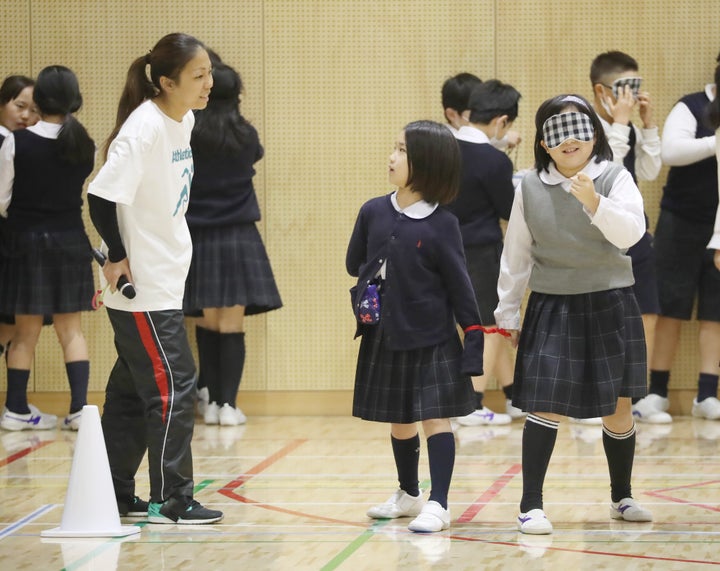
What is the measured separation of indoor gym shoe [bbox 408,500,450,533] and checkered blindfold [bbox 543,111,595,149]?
3.92ft

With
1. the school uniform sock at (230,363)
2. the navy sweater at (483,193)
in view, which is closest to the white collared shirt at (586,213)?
the navy sweater at (483,193)

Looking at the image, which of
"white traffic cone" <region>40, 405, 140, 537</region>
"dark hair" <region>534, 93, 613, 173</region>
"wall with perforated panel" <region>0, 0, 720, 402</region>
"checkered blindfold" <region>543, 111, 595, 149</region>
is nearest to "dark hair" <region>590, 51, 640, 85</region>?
"wall with perforated panel" <region>0, 0, 720, 402</region>

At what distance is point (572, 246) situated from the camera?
3.76 metres

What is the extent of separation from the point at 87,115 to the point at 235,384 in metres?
1.71

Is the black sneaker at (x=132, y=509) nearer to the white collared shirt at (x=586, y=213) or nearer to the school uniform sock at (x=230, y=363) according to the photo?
the white collared shirt at (x=586, y=213)

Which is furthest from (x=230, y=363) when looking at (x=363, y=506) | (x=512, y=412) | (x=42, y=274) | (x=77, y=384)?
(x=363, y=506)

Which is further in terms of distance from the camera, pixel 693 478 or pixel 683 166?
pixel 683 166

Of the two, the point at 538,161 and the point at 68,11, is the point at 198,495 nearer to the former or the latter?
the point at 538,161

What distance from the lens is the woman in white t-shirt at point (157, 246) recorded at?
3.82 metres

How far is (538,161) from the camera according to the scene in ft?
12.8

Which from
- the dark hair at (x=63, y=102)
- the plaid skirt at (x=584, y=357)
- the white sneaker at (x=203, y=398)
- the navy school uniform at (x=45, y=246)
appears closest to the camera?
the plaid skirt at (x=584, y=357)

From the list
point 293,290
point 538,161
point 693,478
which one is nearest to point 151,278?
point 538,161

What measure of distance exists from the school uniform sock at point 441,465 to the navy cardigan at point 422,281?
1.00 feet

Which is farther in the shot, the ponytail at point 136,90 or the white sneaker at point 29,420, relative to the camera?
the white sneaker at point 29,420
